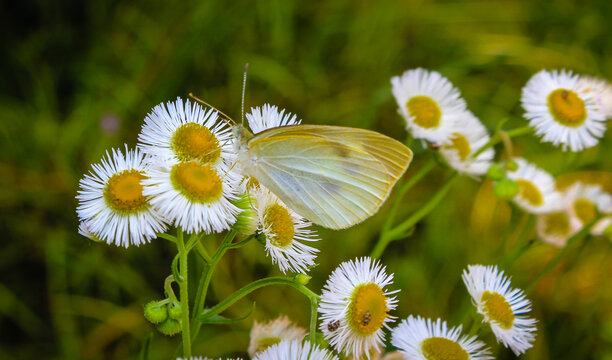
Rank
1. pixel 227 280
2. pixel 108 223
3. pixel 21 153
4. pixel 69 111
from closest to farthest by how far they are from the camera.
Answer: pixel 108 223 < pixel 227 280 < pixel 21 153 < pixel 69 111

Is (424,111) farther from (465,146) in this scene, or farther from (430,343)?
(430,343)

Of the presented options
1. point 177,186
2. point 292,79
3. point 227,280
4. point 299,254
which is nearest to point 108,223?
point 177,186

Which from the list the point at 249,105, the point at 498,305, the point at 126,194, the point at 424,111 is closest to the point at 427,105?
the point at 424,111

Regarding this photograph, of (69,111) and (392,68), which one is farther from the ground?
(392,68)

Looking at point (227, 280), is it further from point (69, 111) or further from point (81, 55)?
point (81, 55)

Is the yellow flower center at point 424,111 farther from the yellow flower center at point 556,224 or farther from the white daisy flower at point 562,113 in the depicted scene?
the yellow flower center at point 556,224

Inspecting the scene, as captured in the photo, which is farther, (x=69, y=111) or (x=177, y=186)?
(x=69, y=111)

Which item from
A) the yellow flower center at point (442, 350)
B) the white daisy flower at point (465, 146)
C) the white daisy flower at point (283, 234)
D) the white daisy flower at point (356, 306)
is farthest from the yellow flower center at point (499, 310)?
the white daisy flower at point (465, 146)
